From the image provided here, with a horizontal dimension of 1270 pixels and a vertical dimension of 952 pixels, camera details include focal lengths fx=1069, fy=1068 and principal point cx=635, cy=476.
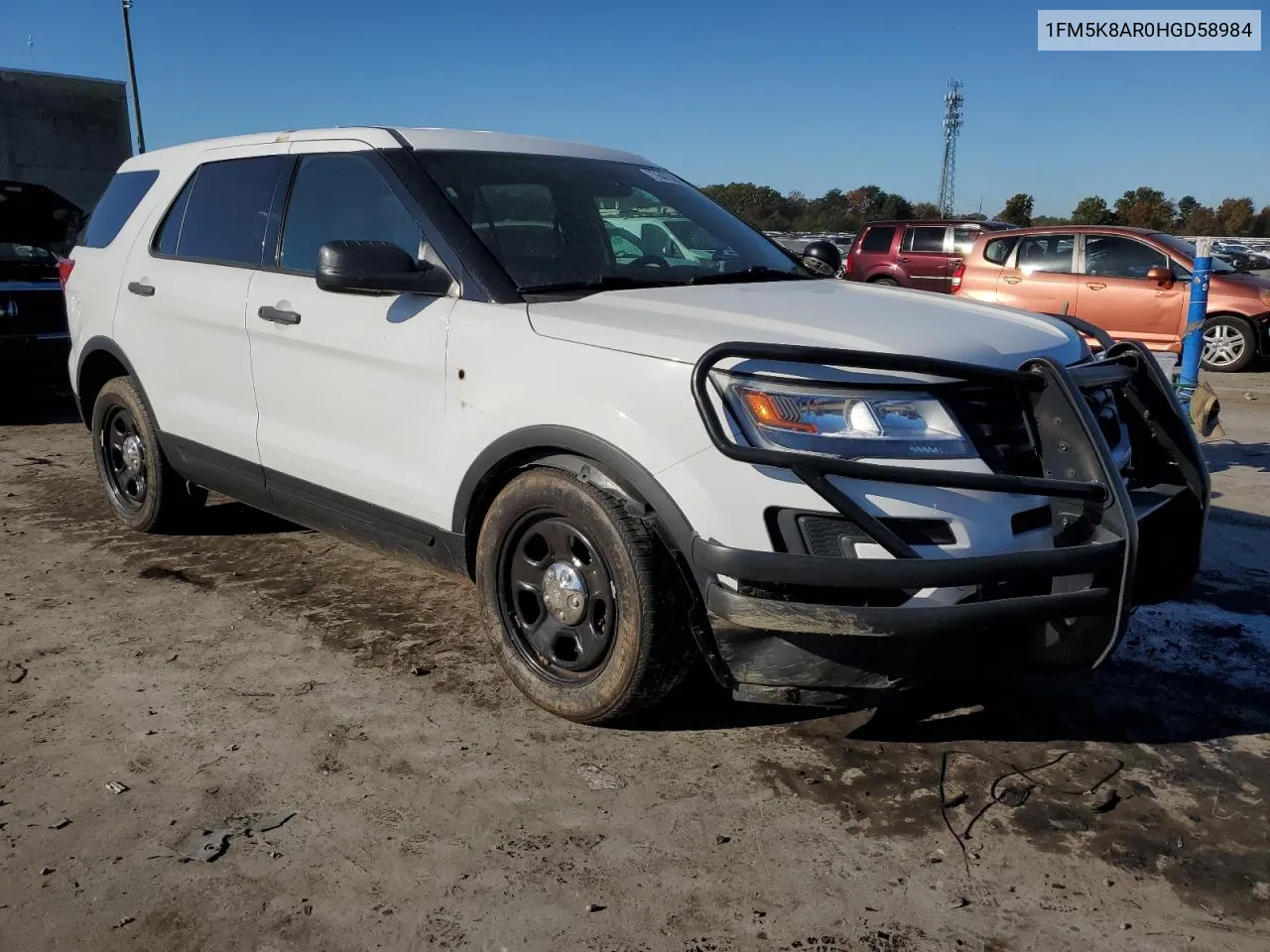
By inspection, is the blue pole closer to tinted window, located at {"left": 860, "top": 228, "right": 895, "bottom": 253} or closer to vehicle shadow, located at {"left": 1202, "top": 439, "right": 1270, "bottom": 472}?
vehicle shadow, located at {"left": 1202, "top": 439, "right": 1270, "bottom": 472}

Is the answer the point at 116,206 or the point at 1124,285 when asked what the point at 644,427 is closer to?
the point at 116,206

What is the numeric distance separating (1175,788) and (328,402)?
3016 mm

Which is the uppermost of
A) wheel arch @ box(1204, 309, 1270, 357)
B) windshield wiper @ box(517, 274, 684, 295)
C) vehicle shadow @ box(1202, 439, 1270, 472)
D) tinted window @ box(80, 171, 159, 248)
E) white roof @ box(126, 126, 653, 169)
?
white roof @ box(126, 126, 653, 169)

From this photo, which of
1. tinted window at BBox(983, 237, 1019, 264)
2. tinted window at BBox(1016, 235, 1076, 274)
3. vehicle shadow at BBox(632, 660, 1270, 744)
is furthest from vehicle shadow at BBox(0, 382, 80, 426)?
tinted window at BBox(1016, 235, 1076, 274)

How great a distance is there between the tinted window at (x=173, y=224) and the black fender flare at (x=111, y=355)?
1.83 ft

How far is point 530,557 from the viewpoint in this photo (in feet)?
11.1

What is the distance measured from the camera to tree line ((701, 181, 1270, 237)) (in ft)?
143

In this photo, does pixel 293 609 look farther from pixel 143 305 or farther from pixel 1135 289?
pixel 1135 289

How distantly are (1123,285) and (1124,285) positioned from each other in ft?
0.05

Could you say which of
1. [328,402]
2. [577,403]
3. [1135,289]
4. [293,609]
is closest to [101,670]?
[293,609]

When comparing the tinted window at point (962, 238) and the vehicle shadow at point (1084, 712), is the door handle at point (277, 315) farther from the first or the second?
the tinted window at point (962, 238)

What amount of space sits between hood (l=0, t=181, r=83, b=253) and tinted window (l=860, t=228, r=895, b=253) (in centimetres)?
1224

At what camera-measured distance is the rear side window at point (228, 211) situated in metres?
4.35

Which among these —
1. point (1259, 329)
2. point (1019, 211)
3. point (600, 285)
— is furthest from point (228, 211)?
point (1019, 211)
